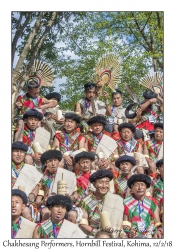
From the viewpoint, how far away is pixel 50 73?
984 centimetres

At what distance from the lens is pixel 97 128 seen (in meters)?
8.85

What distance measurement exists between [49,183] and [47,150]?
22.4 inches

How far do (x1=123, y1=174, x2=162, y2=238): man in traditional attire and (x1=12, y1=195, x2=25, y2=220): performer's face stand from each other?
126 centimetres

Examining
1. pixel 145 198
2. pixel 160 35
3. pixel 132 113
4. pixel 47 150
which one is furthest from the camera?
pixel 160 35

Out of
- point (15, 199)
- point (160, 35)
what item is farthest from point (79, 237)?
point (160, 35)

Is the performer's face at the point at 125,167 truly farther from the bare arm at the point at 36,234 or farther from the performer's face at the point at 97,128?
the bare arm at the point at 36,234

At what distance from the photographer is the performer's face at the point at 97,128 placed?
29.0ft

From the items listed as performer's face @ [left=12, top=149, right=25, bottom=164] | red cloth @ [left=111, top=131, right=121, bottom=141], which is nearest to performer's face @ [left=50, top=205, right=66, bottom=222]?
performer's face @ [left=12, top=149, right=25, bottom=164]

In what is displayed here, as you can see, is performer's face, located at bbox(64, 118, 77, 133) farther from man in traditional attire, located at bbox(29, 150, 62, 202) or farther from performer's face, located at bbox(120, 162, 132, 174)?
performer's face, located at bbox(120, 162, 132, 174)

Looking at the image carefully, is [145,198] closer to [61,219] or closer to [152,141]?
[61,219]

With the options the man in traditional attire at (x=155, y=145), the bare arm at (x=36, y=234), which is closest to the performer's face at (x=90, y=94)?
the man in traditional attire at (x=155, y=145)

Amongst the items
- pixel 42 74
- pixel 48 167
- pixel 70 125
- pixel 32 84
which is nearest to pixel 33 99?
pixel 32 84

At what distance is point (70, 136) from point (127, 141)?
0.86 metres

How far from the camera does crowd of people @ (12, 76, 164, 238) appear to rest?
694 centimetres
